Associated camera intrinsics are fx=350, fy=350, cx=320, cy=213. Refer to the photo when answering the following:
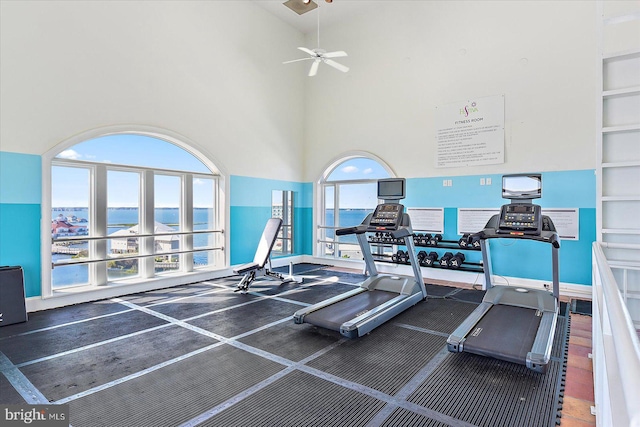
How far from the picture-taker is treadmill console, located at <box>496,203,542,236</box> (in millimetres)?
4398

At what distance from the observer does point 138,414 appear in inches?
99.5

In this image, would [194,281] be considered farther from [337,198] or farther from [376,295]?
[337,198]

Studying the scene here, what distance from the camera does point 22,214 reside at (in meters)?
4.75

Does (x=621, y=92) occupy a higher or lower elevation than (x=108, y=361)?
higher

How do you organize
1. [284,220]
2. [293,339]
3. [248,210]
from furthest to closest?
1. [284,220]
2. [248,210]
3. [293,339]

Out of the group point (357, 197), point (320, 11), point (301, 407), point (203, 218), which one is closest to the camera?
point (301, 407)

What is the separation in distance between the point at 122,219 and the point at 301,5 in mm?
5703

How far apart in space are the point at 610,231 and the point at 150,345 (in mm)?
4853

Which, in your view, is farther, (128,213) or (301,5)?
(301,5)

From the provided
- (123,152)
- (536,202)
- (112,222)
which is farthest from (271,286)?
(536,202)

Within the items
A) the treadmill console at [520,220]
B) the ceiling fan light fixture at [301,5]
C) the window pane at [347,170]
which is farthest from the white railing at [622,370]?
the ceiling fan light fixture at [301,5]

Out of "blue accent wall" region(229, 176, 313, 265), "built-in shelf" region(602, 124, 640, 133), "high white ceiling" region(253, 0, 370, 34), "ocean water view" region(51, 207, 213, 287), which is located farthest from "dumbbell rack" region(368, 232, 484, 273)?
"high white ceiling" region(253, 0, 370, 34)

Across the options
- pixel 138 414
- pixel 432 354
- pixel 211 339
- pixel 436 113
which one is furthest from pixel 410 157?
pixel 138 414

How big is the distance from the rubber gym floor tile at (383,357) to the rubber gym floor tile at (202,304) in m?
2.20
